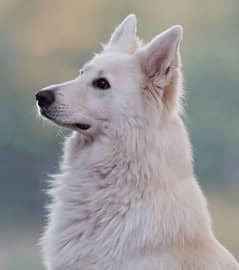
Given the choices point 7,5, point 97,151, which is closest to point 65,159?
point 97,151

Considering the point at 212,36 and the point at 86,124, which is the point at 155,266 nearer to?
the point at 86,124

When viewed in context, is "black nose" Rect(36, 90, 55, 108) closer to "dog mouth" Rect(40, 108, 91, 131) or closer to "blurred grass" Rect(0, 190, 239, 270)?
"dog mouth" Rect(40, 108, 91, 131)

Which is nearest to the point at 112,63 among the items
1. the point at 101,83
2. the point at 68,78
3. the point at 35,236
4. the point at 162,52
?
the point at 101,83

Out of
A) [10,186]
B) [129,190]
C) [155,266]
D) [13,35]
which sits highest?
[13,35]

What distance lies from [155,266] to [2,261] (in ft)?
3.76

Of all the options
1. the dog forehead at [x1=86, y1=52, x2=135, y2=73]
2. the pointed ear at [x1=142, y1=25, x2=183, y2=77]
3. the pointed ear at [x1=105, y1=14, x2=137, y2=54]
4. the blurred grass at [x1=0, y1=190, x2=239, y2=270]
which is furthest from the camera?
the blurred grass at [x1=0, y1=190, x2=239, y2=270]

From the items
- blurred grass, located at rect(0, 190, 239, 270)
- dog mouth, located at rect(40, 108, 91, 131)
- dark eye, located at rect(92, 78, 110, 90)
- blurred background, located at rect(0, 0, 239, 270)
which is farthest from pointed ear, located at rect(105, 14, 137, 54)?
blurred grass, located at rect(0, 190, 239, 270)

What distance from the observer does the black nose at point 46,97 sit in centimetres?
222

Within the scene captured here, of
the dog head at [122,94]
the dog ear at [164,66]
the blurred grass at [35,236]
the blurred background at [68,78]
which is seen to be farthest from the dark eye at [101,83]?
the blurred grass at [35,236]

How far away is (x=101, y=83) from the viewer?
2.28 metres

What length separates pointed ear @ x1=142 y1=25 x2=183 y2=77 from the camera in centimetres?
218

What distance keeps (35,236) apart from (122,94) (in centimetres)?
114

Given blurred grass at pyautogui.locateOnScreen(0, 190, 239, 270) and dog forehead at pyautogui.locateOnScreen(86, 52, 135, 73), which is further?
blurred grass at pyautogui.locateOnScreen(0, 190, 239, 270)

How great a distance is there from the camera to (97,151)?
2271 mm
